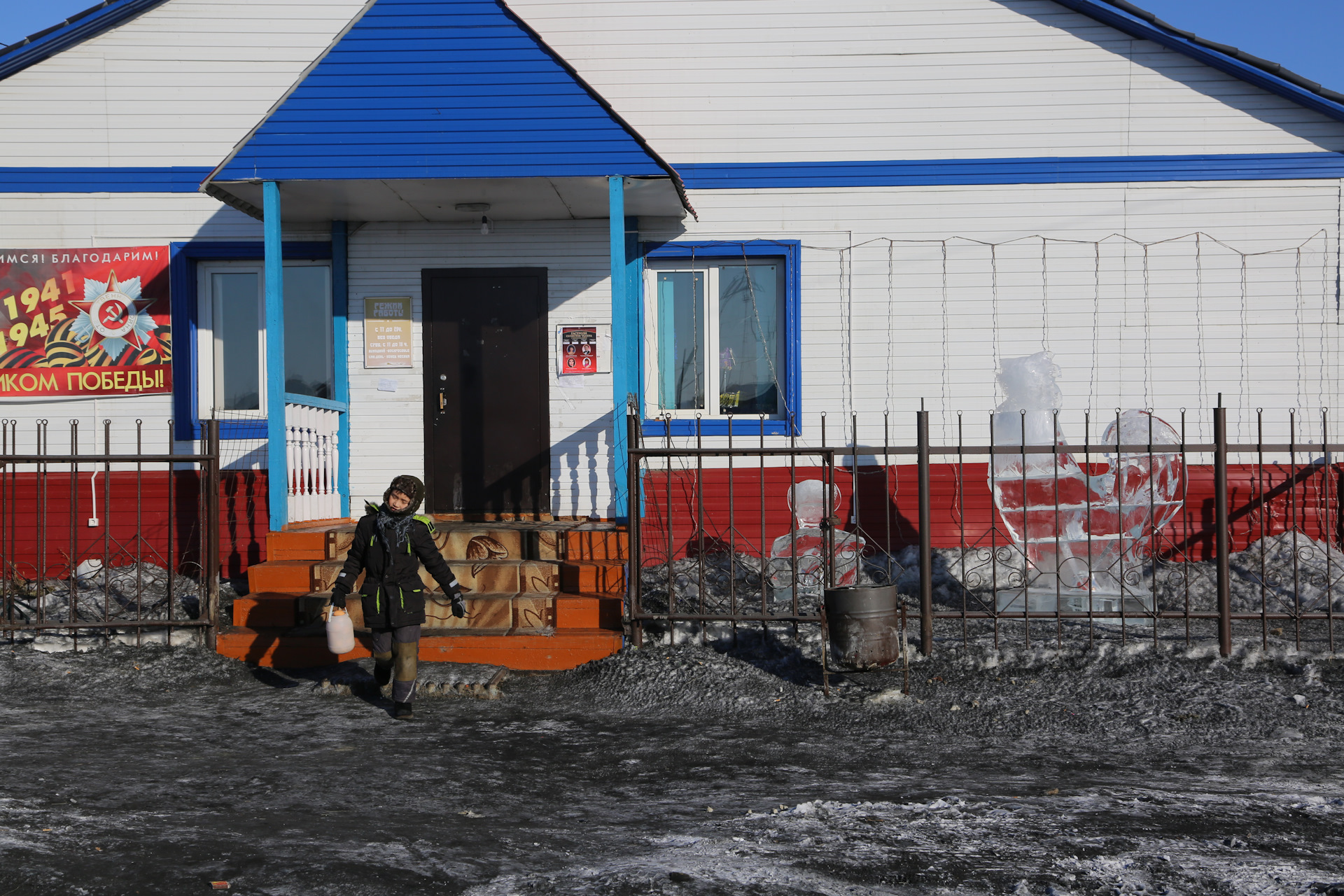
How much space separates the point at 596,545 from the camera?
24.6ft

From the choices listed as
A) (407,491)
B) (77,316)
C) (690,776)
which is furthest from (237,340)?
(690,776)

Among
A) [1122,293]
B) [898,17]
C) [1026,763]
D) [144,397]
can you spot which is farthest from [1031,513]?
[144,397]

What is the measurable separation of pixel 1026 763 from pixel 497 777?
2447 mm

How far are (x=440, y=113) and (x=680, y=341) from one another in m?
2.95

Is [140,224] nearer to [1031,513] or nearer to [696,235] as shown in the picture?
[696,235]

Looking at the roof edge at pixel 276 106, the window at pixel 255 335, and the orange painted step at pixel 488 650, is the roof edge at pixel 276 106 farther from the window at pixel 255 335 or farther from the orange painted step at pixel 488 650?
the orange painted step at pixel 488 650

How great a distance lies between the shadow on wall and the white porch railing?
1.88 meters

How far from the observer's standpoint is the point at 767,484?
9.20 m

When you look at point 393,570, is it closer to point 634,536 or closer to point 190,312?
point 634,536

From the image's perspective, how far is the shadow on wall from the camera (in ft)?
29.7

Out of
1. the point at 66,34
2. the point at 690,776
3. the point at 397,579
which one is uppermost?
the point at 66,34

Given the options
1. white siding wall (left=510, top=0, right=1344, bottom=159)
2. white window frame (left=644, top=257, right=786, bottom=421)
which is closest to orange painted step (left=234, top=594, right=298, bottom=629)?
white window frame (left=644, top=257, right=786, bottom=421)

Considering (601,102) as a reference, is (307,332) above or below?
below

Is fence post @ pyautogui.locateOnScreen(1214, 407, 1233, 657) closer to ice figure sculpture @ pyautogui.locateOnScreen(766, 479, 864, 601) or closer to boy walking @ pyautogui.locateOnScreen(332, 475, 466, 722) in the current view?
ice figure sculpture @ pyautogui.locateOnScreen(766, 479, 864, 601)
